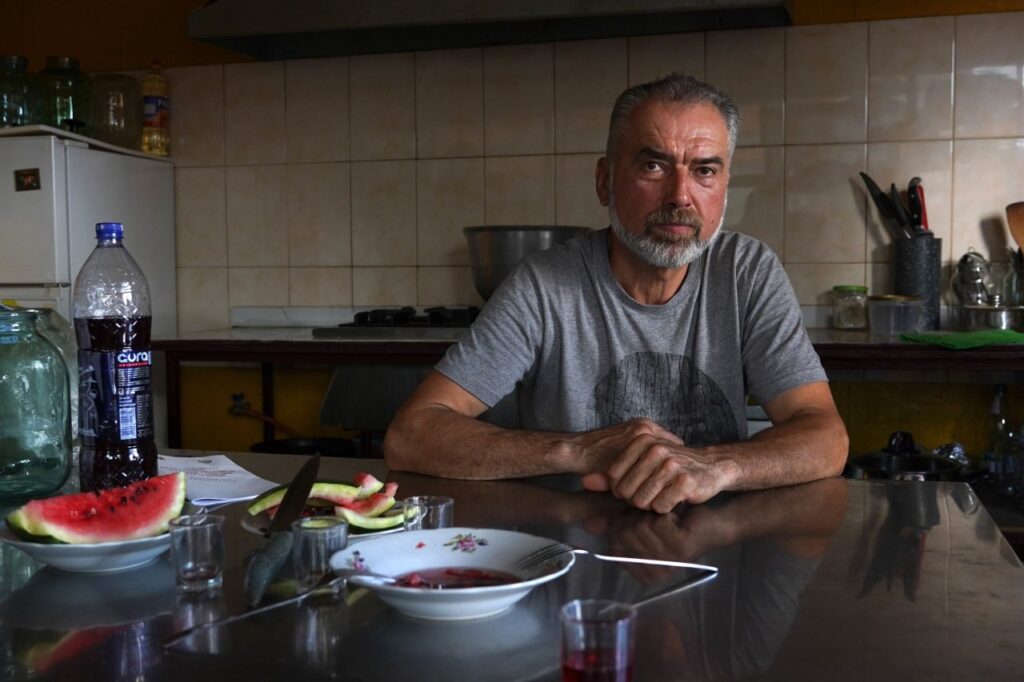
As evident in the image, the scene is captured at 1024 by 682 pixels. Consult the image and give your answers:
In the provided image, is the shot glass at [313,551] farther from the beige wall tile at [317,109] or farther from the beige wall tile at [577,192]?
the beige wall tile at [317,109]

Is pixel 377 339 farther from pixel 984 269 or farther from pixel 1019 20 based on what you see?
pixel 1019 20

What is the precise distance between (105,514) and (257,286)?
Result: 2.92m

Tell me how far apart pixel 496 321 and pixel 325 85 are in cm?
220

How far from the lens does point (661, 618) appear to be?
801 millimetres

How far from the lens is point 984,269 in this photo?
3154 millimetres

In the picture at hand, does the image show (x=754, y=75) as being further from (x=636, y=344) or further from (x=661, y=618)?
(x=661, y=618)

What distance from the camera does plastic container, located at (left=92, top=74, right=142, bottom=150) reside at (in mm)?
3779

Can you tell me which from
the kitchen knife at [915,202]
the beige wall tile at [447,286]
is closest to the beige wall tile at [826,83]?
the kitchen knife at [915,202]

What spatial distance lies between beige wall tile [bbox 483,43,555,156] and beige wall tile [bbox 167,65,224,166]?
1.06m

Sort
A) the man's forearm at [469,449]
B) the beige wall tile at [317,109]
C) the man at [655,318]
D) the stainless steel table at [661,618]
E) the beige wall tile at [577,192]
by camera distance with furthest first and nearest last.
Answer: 1. the beige wall tile at [317,109]
2. the beige wall tile at [577,192]
3. the man at [655,318]
4. the man's forearm at [469,449]
5. the stainless steel table at [661,618]

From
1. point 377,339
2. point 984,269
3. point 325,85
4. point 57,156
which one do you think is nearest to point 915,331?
point 984,269

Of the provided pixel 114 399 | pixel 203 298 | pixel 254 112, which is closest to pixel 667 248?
pixel 114 399

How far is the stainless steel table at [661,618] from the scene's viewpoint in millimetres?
712

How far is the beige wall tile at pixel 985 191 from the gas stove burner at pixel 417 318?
5.28 ft
